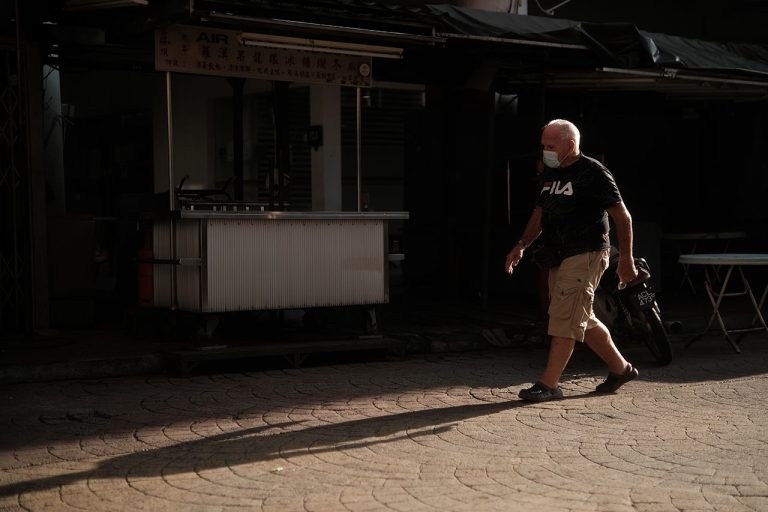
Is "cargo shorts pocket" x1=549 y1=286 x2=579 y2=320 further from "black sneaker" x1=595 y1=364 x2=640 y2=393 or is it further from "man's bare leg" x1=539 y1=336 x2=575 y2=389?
"black sneaker" x1=595 y1=364 x2=640 y2=393

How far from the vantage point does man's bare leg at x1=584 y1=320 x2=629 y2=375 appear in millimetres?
7559

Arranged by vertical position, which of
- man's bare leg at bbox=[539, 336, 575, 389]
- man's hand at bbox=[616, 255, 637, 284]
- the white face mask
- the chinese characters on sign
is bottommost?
man's bare leg at bbox=[539, 336, 575, 389]

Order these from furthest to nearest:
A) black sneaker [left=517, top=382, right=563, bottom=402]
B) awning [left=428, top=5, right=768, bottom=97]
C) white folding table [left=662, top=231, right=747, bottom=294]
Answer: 1. white folding table [left=662, top=231, right=747, bottom=294]
2. awning [left=428, top=5, right=768, bottom=97]
3. black sneaker [left=517, top=382, right=563, bottom=402]

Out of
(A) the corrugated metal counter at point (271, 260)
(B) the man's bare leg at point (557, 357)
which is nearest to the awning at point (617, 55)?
(A) the corrugated metal counter at point (271, 260)

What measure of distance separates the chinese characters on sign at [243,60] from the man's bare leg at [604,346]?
379cm

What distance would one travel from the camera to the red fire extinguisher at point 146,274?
9.58 metres

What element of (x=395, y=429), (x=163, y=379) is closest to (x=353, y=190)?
(x=163, y=379)

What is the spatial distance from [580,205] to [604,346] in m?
1.06

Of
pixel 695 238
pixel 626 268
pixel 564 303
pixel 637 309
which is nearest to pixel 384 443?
pixel 564 303

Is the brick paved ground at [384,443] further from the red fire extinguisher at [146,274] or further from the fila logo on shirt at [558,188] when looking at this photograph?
the fila logo on shirt at [558,188]

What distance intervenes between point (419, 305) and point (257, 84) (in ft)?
14.4

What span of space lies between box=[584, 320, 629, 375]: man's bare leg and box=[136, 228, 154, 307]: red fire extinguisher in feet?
13.3

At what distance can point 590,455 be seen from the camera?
19.3ft

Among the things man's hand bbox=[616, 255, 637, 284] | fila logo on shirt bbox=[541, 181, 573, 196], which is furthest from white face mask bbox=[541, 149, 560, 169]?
man's hand bbox=[616, 255, 637, 284]
